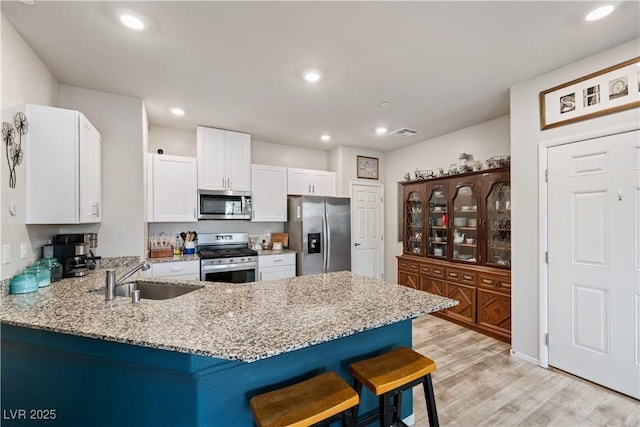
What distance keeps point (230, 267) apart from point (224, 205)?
91 centimetres

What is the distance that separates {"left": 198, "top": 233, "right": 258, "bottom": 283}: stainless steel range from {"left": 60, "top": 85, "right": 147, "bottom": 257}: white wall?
809 millimetres

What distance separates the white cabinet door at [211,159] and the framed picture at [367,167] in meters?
2.33

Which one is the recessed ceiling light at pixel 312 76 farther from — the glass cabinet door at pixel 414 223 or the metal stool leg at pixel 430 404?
the glass cabinet door at pixel 414 223

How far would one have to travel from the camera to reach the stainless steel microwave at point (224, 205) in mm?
3760

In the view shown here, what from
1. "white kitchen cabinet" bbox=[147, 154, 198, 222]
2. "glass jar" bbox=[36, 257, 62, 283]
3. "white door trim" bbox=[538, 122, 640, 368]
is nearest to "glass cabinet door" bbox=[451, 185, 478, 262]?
"white door trim" bbox=[538, 122, 640, 368]

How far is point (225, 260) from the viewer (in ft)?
11.5

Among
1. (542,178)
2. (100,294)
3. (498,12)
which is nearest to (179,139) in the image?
(100,294)

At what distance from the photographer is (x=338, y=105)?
10.2 feet

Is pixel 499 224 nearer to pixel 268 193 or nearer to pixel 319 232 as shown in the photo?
pixel 319 232

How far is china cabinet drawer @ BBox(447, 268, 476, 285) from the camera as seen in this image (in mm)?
3391

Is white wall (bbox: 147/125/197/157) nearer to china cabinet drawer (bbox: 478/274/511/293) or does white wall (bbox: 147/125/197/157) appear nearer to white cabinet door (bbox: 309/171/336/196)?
white cabinet door (bbox: 309/171/336/196)

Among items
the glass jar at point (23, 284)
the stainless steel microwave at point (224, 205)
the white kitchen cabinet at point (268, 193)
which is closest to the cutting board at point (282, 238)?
the white kitchen cabinet at point (268, 193)

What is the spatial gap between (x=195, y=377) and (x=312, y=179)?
146 inches

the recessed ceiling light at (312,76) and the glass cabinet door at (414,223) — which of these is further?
the glass cabinet door at (414,223)
